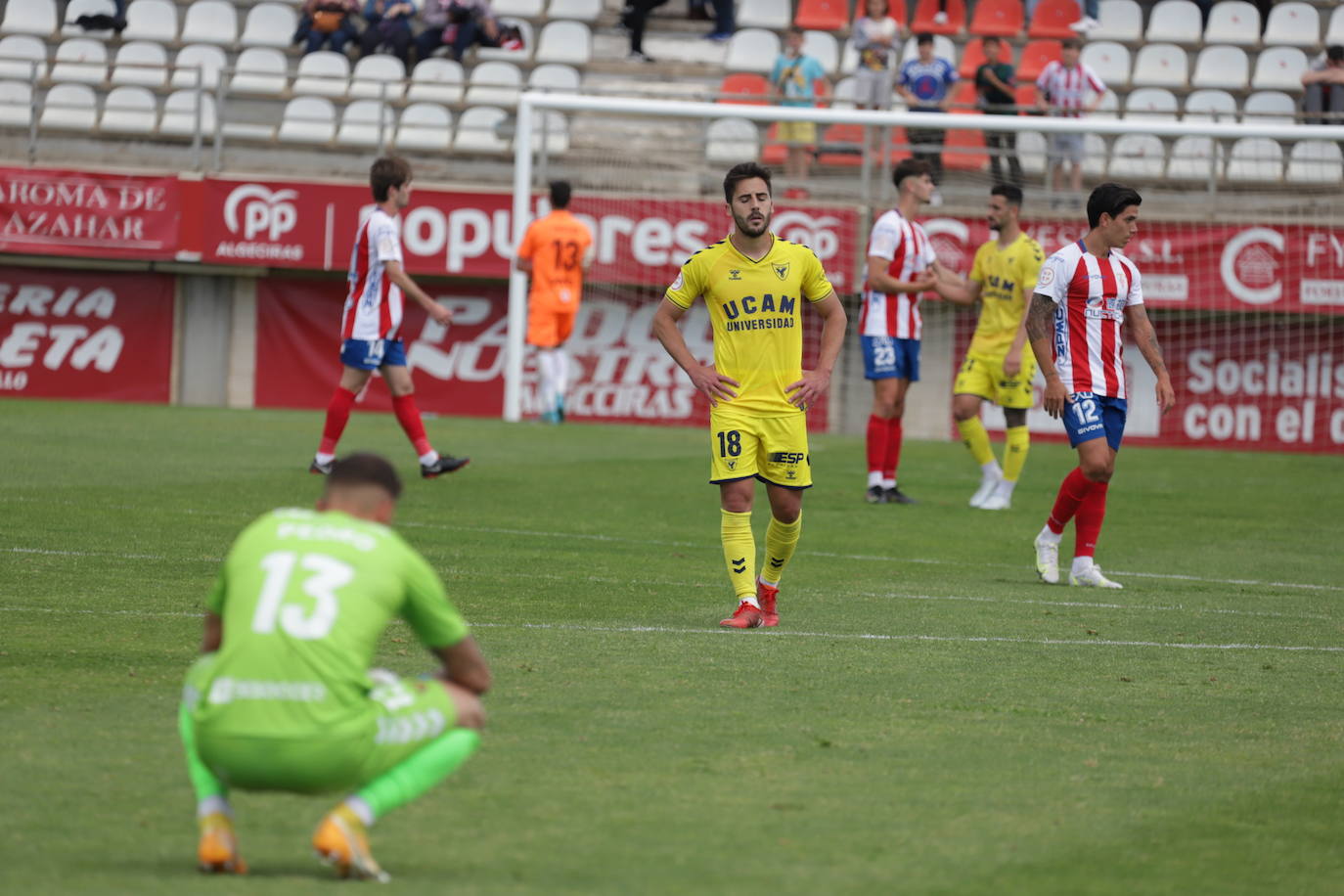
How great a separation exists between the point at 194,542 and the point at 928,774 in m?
5.92

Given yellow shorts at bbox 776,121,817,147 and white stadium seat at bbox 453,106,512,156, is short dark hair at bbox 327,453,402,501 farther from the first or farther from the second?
white stadium seat at bbox 453,106,512,156

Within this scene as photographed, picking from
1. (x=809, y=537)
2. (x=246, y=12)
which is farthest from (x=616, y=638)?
(x=246, y=12)

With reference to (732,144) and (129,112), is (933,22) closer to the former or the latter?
(732,144)

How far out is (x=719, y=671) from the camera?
22.8ft

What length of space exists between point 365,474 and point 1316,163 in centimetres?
2053

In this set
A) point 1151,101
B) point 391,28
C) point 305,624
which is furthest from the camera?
point 391,28

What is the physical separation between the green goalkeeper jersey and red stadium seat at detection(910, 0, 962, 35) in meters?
23.7

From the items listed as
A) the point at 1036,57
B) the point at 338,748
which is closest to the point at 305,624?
the point at 338,748

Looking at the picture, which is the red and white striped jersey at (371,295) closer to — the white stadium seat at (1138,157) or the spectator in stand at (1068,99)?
the spectator in stand at (1068,99)

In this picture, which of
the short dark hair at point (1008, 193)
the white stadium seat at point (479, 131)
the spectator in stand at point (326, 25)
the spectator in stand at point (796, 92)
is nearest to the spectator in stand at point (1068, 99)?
the spectator in stand at point (796, 92)

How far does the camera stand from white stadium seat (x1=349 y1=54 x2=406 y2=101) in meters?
24.6

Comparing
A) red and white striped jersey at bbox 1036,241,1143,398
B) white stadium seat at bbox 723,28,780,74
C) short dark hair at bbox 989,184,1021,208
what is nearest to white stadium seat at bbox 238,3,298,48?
white stadium seat at bbox 723,28,780,74

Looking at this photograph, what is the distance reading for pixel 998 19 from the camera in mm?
27078

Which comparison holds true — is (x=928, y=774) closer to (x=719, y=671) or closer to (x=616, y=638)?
(x=719, y=671)
